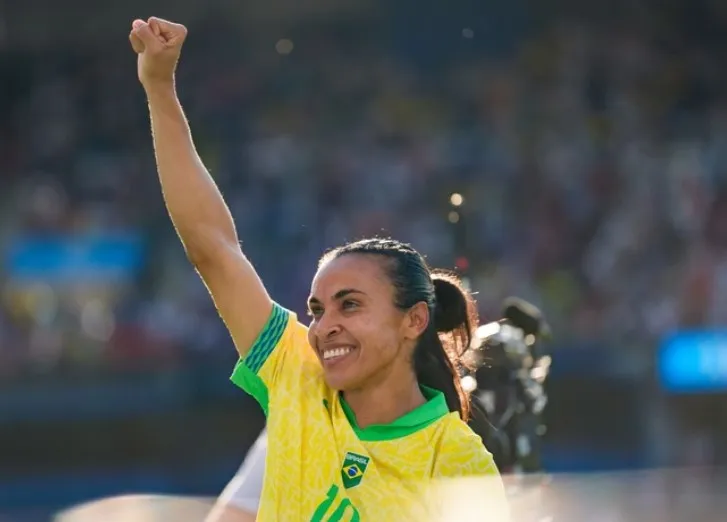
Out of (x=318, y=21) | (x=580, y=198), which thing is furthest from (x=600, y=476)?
(x=318, y=21)

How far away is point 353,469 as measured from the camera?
2781 mm

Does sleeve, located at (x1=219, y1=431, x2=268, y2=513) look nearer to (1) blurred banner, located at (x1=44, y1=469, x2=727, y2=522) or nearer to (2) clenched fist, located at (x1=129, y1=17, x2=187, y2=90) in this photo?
(1) blurred banner, located at (x1=44, y1=469, x2=727, y2=522)

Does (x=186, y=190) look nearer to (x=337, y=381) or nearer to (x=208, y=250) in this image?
(x=208, y=250)

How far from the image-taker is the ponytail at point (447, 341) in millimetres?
3146

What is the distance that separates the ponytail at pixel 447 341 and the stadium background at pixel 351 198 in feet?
20.0

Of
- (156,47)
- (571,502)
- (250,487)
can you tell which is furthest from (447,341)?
(571,502)

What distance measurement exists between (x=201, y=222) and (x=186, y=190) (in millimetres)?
68

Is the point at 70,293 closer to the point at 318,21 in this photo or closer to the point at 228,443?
the point at 228,443

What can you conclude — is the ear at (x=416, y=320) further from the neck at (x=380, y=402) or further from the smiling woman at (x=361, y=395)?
the neck at (x=380, y=402)

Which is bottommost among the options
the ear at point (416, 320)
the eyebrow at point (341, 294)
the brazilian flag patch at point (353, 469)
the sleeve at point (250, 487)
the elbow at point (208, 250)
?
the sleeve at point (250, 487)

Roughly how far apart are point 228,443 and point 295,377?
7566mm

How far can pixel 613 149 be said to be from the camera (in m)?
12.3

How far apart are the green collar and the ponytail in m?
0.18

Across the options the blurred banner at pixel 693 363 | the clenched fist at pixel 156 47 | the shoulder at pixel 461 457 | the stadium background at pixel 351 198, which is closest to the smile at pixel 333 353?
the shoulder at pixel 461 457
